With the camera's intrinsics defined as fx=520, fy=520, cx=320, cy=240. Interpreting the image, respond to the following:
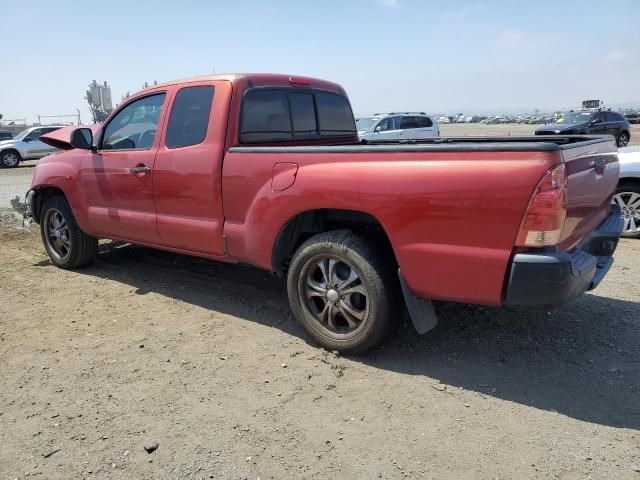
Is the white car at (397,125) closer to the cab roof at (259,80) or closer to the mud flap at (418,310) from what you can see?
the cab roof at (259,80)

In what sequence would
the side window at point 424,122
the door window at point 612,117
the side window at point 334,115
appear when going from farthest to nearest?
1. the door window at point 612,117
2. the side window at point 424,122
3. the side window at point 334,115

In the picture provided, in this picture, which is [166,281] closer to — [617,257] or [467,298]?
[467,298]

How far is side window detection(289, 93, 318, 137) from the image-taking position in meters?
4.61

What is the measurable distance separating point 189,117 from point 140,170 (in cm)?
69

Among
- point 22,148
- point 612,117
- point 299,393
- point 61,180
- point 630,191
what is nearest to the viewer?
point 299,393

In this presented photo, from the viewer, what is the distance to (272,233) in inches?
147

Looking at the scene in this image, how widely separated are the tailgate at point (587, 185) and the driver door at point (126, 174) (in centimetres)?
329

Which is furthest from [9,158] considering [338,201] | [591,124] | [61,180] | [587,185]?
[587,185]

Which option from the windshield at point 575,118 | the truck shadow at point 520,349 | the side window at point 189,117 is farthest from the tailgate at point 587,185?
the windshield at point 575,118

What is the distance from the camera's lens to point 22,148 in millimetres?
21422

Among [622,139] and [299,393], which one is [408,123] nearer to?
[622,139]

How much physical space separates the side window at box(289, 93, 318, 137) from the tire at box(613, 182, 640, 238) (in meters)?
4.31

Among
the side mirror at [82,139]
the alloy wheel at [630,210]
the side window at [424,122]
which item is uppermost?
the side mirror at [82,139]

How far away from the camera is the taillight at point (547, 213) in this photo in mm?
2652
